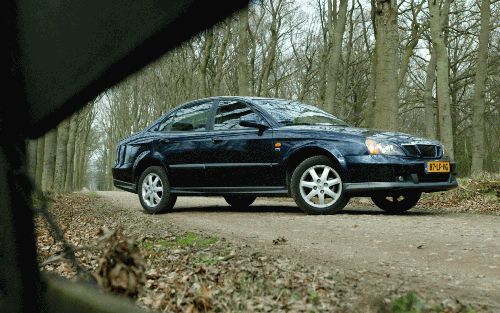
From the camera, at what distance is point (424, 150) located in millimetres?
7363

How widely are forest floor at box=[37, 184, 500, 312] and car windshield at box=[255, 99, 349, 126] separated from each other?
1.33 m

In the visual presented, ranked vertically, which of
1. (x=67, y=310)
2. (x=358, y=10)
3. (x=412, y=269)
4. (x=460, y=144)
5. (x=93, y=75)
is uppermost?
(x=358, y=10)

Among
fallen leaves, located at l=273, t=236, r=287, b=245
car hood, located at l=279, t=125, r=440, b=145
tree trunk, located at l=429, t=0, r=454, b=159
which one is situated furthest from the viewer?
tree trunk, located at l=429, t=0, r=454, b=159

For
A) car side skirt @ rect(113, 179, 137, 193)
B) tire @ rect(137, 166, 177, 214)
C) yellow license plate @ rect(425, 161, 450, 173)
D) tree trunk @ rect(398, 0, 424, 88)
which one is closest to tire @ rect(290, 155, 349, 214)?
yellow license plate @ rect(425, 161, 450, 173)

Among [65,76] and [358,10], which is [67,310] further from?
[358,10]

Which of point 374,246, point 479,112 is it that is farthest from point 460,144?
point 374,246

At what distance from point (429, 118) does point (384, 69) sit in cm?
1237

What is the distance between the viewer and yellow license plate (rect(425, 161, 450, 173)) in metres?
7.31

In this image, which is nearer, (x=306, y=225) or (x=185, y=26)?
(x=185, y=26)

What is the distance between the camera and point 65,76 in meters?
0.75

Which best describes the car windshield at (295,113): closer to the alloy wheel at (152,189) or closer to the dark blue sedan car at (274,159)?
the dark blue sedan car at (274,159)

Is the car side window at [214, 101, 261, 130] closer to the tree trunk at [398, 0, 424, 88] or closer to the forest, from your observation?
the forest

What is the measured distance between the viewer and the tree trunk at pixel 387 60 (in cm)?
1124

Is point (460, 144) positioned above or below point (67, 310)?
above
